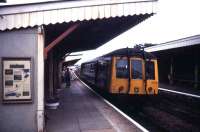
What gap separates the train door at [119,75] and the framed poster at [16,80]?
19.9ft

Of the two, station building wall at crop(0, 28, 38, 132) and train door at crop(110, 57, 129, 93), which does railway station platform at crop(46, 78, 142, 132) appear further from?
train door at crop(110, 57, 129, 93)

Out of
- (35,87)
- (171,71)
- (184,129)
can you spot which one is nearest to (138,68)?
(184,129)

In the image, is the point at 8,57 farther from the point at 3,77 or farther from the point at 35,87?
the point at 35,87

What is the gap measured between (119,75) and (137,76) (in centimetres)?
81

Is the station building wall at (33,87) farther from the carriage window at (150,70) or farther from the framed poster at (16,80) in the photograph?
the carriage window at (150,70)

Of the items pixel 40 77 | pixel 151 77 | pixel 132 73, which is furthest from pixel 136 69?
pixel 40 77

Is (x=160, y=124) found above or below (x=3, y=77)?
below

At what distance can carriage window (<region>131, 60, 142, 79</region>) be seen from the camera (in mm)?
13984

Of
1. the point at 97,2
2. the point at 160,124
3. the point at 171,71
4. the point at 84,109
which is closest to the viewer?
the point at 97,2

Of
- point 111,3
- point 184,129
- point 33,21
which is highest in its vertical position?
point 111,3

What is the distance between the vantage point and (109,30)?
12766 mm

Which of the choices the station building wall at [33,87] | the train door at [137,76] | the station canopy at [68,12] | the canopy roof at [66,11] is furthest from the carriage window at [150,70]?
the station building wall at [33,87]

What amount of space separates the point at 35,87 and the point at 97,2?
284 cm

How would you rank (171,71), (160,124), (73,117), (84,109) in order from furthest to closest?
(171,71) → (84,109) → (160,124) → (73,117)
